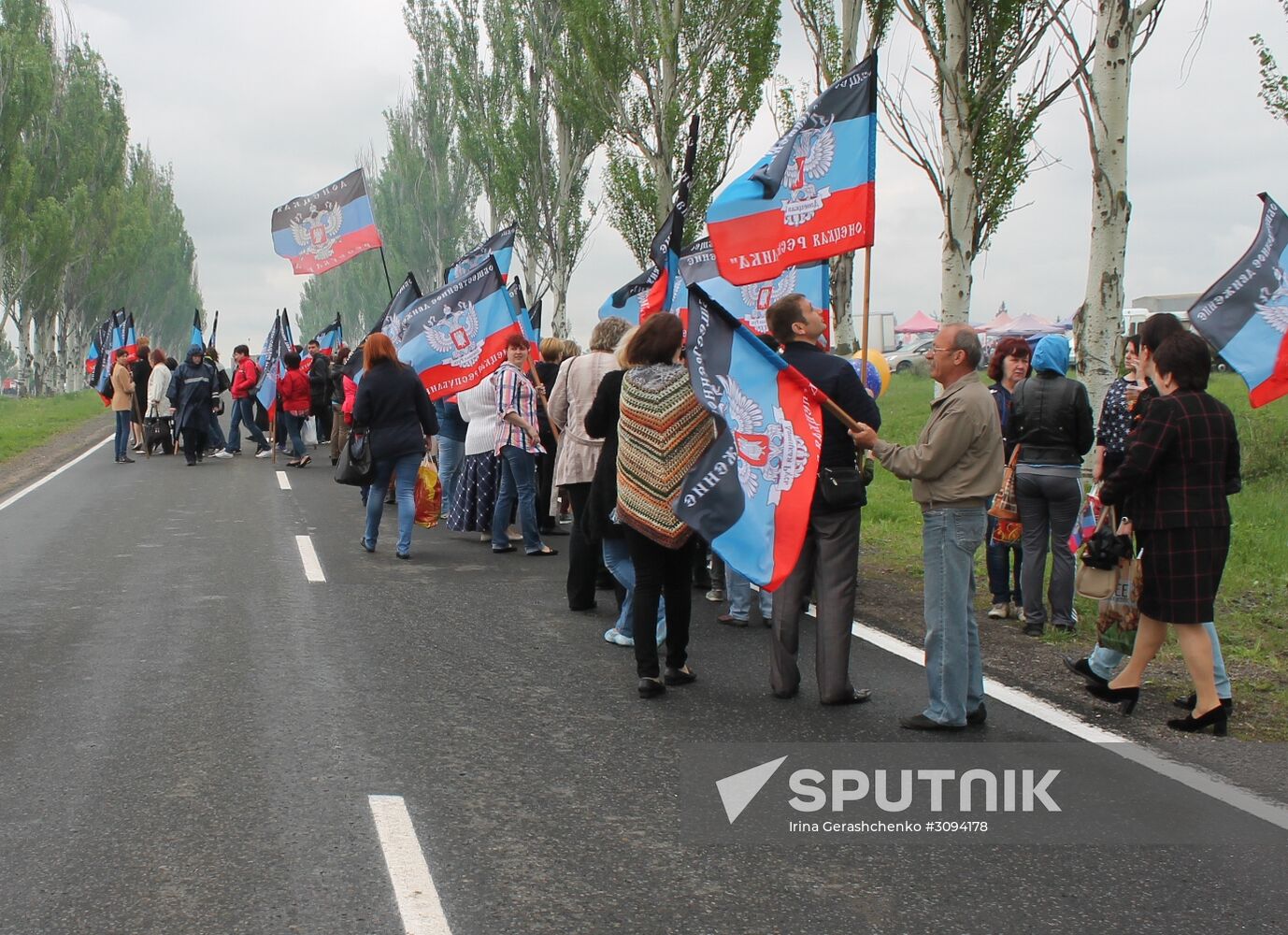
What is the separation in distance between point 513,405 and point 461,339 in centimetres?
167

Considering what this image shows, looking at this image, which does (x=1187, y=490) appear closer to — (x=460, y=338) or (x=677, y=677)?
(x=677, y=677)

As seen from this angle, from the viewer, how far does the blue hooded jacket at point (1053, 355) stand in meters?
7.74

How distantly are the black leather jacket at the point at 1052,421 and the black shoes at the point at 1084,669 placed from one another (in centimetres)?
142

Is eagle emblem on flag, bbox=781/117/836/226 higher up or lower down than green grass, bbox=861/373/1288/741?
higher up

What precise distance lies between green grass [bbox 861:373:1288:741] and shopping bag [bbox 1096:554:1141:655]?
67cm

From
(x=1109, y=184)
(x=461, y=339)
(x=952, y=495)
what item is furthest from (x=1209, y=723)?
(x=461, y=339)

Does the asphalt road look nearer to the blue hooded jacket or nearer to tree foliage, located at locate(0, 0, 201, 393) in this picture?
the blue hooded jacket

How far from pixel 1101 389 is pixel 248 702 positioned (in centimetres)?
740

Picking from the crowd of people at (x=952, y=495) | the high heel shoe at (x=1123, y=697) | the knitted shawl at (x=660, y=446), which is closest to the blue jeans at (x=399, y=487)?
the crowd of people at (x=952, y=495)

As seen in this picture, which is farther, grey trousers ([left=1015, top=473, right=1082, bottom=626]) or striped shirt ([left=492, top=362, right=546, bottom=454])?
striped shirt ([left=492, top=362, right=546, bottom=454])

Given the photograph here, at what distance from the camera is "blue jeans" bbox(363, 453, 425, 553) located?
Result: 1101 cm

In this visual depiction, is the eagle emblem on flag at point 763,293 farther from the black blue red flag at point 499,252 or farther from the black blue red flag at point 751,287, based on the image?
the black blue red flag at point 499,252

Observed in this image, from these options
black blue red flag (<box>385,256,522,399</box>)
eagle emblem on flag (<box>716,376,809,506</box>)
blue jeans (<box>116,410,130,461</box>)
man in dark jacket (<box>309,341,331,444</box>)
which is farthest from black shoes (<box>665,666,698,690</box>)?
blue jeans (<box>116,410,130,461</box>)

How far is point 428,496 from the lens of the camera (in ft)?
39.2
